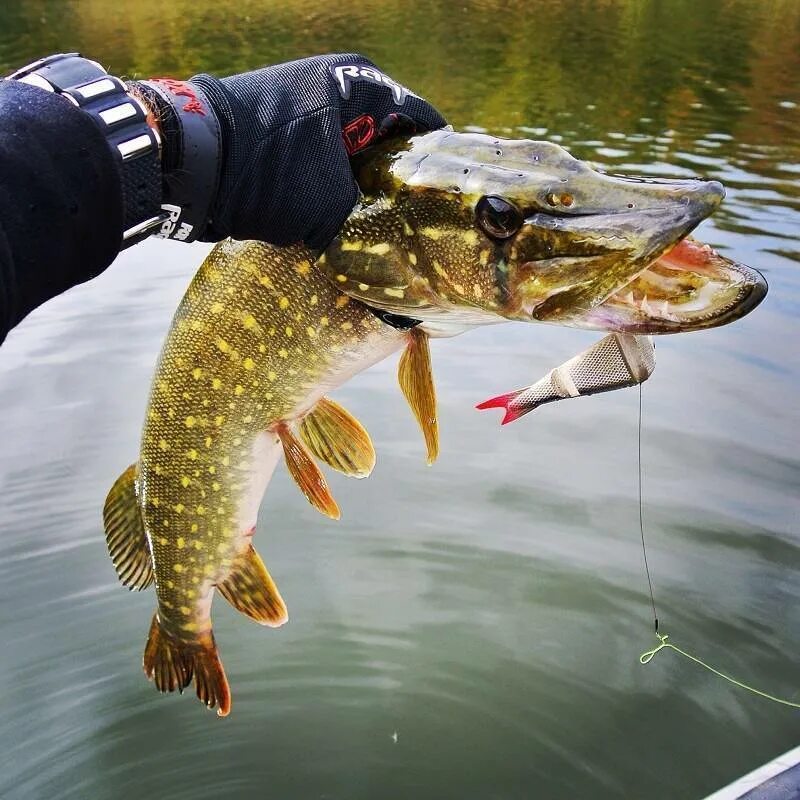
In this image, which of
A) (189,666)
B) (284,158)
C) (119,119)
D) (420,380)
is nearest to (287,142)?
(284,158)

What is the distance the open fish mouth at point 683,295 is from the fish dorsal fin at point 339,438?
0.71 metres

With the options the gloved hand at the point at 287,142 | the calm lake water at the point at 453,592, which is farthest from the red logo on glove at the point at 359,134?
the calm lake water at the point at 453,592

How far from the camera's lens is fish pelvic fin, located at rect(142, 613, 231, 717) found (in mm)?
2158

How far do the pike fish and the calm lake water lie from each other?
765 millimetres

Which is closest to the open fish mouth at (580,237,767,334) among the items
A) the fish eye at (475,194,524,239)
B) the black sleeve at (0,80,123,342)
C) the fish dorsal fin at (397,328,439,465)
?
the fish eye at (475,194,524,239)

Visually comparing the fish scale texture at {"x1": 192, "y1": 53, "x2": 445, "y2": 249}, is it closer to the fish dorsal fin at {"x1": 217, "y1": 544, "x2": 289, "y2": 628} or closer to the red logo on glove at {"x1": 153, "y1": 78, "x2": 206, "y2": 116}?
the red logo on glove at {"x1": 153, "y1": 78, "x2": 206, "y2": 116}

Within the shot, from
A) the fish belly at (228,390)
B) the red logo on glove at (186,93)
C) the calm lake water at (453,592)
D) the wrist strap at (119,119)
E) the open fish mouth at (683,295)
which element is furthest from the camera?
the calm lake water at (453,592)

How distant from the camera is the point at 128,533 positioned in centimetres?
212

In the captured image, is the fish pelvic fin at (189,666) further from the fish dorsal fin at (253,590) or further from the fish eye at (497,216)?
the fish eye at (497,216)

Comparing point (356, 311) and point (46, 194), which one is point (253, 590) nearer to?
point (356, 311)

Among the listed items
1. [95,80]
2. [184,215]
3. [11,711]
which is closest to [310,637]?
[11,711]

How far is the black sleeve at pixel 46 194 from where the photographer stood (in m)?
1.30

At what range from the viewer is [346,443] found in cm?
196

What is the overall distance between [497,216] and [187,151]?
0.54 m
